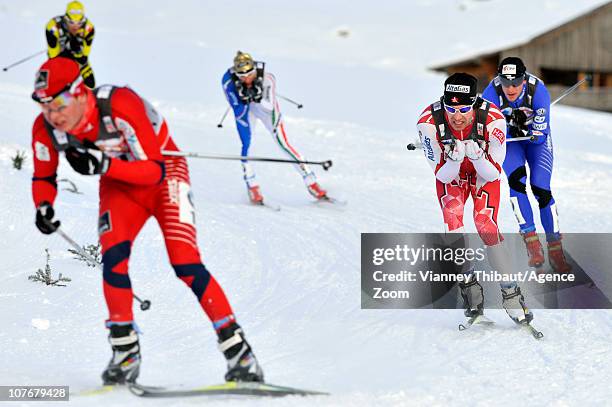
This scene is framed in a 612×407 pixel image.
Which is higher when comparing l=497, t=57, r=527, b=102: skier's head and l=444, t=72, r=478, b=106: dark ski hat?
l=497, t=57, r=527, b=102: skier's head

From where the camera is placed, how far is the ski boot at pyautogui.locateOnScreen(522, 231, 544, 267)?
8516 millimetres

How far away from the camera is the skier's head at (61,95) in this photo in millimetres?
4984

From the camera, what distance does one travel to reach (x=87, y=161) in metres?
4.82

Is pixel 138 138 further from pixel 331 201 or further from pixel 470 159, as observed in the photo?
pixel 331 201

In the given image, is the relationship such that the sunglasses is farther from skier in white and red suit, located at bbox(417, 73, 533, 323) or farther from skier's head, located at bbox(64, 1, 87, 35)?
skier in white and red suit, located at bbox(417, 73, 533, 323)

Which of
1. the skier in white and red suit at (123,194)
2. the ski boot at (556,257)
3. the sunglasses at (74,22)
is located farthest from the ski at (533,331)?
the sunglasses at (74,22)

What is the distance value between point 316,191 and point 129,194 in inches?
246

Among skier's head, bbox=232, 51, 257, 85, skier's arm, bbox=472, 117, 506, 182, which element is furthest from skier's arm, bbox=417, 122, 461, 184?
skier's head, bbox=232, 51, 257, 85

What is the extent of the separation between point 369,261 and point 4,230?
3.35 metres

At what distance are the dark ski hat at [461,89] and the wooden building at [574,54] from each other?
26278 mm

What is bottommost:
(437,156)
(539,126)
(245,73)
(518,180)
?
(518,180)

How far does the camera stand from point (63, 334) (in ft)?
21.8

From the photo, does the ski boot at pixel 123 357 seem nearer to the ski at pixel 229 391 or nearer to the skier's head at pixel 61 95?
the ski at pixel 229 391

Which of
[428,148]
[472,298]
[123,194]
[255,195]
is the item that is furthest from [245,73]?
[123,194]
